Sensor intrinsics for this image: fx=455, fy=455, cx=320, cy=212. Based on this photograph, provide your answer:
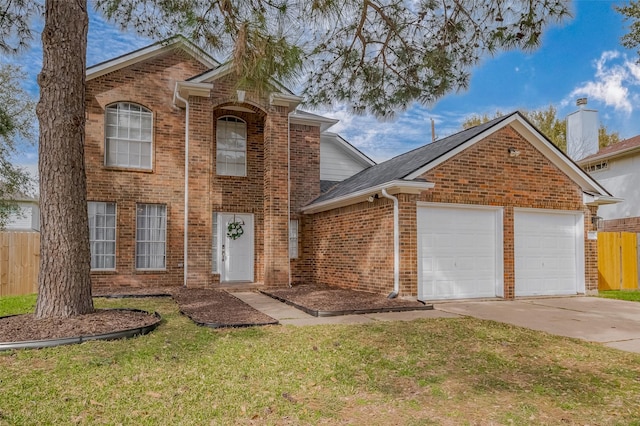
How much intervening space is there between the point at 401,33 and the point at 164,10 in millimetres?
4539

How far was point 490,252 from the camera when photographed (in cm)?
1116

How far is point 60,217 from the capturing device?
22.0ft

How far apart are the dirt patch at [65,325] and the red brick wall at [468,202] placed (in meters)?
5.51

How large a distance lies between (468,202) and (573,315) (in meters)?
3.36

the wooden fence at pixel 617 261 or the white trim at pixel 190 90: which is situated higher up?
the white trim at pixel 190 90

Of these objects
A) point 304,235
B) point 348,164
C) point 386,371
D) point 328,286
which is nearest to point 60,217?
point 386,371

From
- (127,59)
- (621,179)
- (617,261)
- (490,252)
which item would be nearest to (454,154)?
(490,252)

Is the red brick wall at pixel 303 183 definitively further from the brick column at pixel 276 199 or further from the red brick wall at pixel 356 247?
the brick column at pixel 276 199

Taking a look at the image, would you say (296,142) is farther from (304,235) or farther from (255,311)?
(255,311)

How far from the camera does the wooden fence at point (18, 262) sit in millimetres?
11758

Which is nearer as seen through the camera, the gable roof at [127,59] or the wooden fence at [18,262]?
the wooden fence at [18,262]

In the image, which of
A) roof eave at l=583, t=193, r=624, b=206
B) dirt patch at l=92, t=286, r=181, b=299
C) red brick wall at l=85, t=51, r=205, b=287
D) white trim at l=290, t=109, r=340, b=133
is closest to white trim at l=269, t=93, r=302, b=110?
white trim at l=290, t=109, r=340, b=133

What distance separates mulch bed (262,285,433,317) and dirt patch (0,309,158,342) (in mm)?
3065

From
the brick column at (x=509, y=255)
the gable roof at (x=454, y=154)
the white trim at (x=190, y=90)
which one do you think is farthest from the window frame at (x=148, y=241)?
the brick column at (x=509, y=255)
